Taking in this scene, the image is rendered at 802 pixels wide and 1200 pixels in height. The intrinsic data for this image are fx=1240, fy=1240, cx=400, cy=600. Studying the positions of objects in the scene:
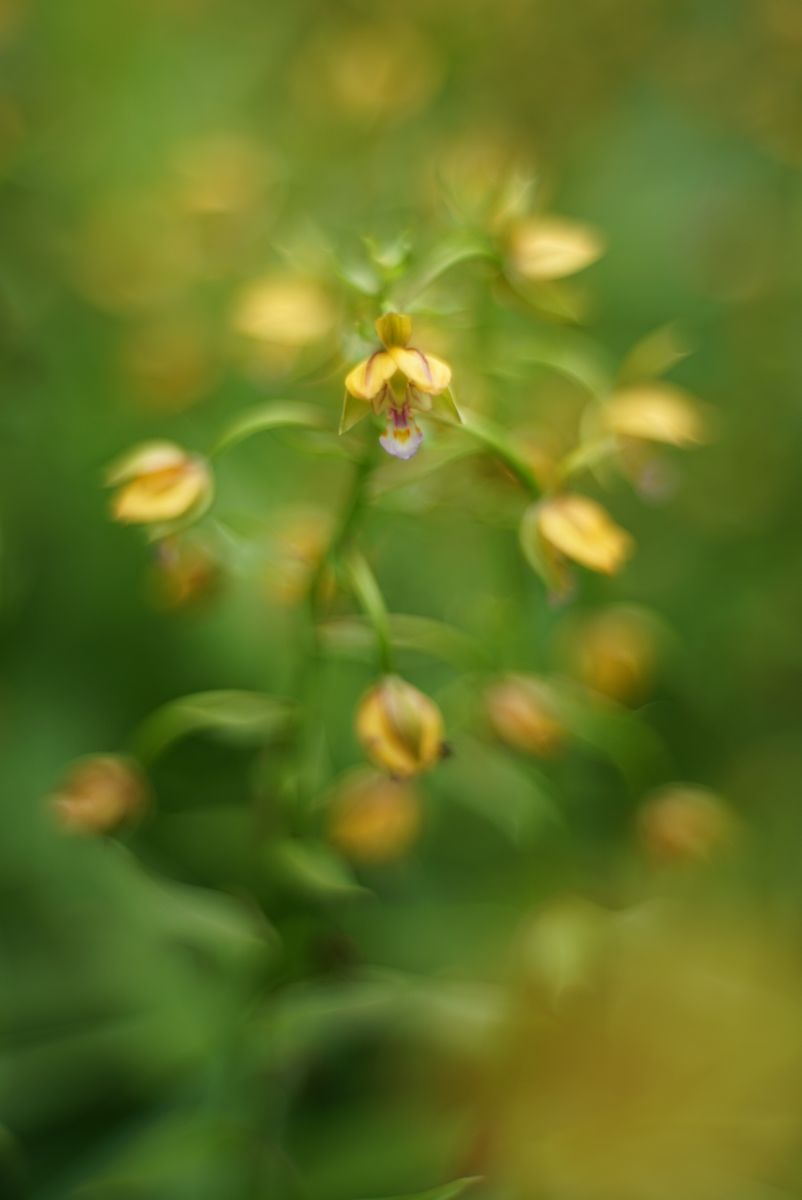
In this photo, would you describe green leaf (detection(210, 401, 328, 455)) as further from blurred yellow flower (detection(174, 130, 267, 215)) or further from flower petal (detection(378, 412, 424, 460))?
blurred yellow flower (detection(174, 130, 267, 215))

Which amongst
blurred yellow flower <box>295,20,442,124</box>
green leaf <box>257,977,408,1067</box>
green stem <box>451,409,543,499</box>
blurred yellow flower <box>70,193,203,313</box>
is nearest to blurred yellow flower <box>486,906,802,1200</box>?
green leaf <box>257,977,408,1067</box>

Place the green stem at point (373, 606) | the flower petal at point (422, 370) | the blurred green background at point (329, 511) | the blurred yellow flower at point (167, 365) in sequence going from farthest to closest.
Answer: the blurred yellow flower at point (167, 365) → the blurred green background at point (329, 511) → the green stem at point (373, 606) → the flower petal at point (422, 370)

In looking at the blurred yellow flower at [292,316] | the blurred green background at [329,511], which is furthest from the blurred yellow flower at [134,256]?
the blurred yellow flower at [292,316]

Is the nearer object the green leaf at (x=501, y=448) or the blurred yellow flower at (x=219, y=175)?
the green leaf at (x=501, y=448)

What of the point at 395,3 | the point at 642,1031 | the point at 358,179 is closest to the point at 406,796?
the point at 642,1031

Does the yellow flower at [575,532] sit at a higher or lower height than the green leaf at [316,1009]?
higher

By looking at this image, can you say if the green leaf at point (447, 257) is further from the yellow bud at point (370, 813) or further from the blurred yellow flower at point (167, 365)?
the blurred yellow flower at point (167, 365)

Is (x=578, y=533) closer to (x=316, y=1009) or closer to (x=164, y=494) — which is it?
(x=164, y=494)
